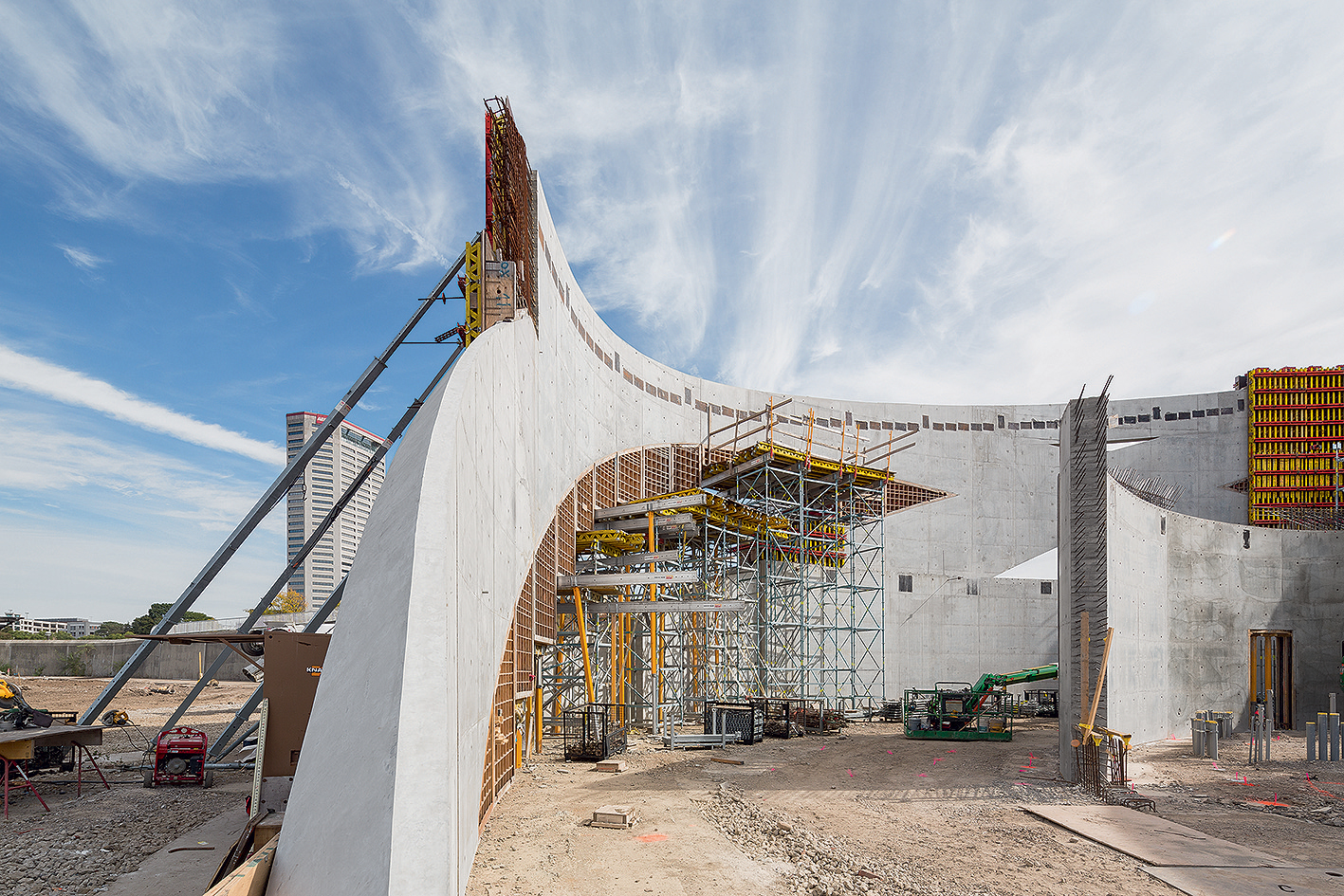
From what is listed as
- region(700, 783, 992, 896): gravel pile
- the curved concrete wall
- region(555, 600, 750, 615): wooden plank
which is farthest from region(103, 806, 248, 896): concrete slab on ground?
region(555, 600, 750, 615): wooden plank

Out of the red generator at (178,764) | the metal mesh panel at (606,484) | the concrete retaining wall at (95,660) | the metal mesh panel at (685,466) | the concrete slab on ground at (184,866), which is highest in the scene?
the metal mesh panel at (685,466)

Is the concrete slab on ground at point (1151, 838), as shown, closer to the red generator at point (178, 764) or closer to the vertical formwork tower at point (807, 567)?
the red generator at point (178, 764)

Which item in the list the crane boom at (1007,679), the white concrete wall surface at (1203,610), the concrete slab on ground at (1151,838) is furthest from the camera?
the crane boom at (1007,679)

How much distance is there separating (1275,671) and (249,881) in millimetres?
28875

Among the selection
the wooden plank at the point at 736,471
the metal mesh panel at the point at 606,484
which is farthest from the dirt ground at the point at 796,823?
the wooden plank at the point at 736,471

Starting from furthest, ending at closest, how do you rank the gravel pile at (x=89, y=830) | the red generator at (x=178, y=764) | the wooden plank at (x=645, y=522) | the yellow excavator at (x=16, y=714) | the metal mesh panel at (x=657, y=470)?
the metal mesh panel at (x=657, y=470)
the wooden plank at (x=645, y=522)
the red generator at (x=178, y=764)
the yellow excavator at (x=16, y=714)
the gravel pile at (x=89, y=830)

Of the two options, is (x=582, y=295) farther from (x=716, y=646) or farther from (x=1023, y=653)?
(x=1023, y=653)

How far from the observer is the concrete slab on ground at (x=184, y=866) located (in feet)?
27.9

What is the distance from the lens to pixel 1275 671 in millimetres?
24828

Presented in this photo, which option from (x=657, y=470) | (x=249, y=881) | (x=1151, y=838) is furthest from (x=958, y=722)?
(x=249, y=881)

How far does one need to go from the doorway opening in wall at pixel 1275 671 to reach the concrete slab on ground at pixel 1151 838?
48.8 feet

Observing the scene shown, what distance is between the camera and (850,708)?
30.8 meters

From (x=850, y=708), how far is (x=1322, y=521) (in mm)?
20715

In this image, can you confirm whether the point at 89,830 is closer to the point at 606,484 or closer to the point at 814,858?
the point at 814,858
